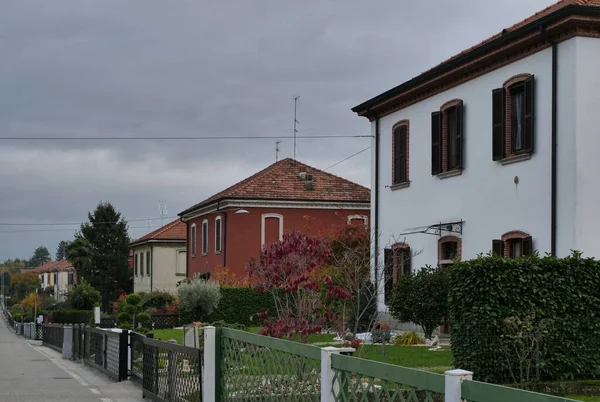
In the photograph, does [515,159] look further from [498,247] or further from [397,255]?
[397,255]

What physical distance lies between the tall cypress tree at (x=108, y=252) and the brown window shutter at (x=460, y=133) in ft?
224

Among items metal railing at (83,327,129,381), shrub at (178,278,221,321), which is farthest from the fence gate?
shrub at (178,278,221,321)

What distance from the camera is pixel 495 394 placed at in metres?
4.86

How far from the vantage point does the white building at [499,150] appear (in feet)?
64.4

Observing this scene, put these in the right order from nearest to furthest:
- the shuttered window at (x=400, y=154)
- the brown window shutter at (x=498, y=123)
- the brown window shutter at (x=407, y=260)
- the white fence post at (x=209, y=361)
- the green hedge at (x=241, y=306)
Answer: the white fence post at (x=209, y=361), the brown window shutter at (x=498, y=123), the brown window shutter at (x=407, y=260), the shuttered window at (x=400, y=154), the green hedge at (x=241, y=306)

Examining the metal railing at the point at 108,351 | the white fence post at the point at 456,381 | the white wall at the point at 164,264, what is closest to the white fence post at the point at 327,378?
the white fence post at the point at 456,381

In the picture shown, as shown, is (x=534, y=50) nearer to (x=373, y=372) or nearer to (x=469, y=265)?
(x=469, y=265)

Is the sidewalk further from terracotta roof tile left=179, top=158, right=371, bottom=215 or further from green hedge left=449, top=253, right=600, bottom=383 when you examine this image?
terracotta roof tile left=179, top=158, right=371, bottom=215

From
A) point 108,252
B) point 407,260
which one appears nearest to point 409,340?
point 407,260

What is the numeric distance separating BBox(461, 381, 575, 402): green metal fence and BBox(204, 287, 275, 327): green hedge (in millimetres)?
36752

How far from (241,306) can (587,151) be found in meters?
25.2

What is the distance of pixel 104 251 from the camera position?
90.6m

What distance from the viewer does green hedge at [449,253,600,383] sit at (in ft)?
50.6

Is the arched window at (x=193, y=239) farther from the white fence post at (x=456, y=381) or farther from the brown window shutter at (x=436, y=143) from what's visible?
the white fence post at (x=456, y=381)
